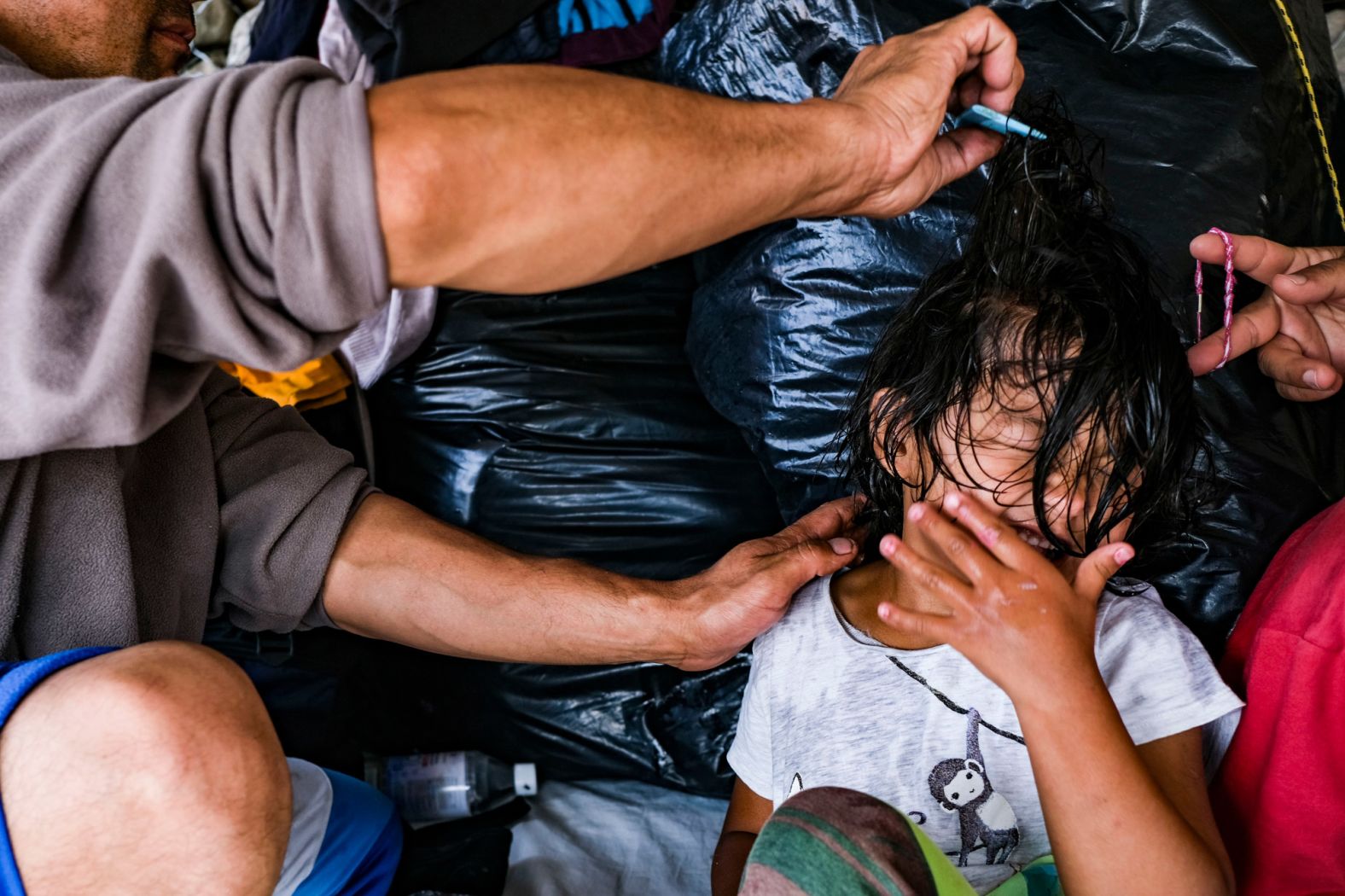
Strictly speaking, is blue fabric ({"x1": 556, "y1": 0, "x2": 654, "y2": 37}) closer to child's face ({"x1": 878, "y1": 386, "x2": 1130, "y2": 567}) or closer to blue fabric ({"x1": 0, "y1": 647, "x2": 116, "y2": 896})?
child's face ({"x1": 878, "y1": 386, "x2": 1130, "y2": 567})

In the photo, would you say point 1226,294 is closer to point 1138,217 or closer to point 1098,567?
point 1138,217

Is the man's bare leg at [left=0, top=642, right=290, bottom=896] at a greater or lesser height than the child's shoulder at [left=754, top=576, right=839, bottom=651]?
greater

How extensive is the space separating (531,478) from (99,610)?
1.85 ft

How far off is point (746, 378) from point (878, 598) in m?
0.31

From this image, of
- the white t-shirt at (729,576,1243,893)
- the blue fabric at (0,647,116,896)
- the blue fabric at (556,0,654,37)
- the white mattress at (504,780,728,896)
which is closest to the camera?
the blue fabric at (0,647,116,896)

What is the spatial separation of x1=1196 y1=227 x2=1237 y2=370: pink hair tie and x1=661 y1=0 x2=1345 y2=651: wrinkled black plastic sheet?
0.01 meters

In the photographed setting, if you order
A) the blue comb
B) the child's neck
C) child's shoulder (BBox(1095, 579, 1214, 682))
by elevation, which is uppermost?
the blue comb

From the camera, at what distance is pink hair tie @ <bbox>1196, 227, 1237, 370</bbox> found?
93 cm

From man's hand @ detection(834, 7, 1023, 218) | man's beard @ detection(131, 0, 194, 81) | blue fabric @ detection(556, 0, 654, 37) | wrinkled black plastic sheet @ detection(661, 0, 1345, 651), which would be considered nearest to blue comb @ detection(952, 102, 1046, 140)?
man's hand @ detection(834, 7, 1023, 218)

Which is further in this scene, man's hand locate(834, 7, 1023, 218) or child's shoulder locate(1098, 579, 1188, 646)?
child's shoulder locate(1098, 579, 1188, 646)

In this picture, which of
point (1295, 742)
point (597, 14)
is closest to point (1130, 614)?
point (1295, 742)

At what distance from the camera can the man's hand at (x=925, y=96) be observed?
765mm

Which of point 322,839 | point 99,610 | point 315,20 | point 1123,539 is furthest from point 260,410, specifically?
point 1123,539

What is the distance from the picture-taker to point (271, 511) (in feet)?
3.21
